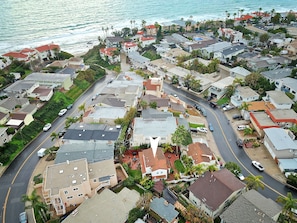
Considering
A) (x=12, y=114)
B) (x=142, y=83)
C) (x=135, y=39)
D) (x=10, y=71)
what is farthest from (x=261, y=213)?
(x=135, y=39)

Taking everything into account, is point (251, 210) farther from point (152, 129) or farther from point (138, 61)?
point (138, 61)

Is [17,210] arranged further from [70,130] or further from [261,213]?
[261,213]

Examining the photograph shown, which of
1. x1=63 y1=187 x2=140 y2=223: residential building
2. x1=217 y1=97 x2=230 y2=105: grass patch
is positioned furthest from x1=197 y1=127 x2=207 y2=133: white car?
x1=63 y1=187 x2=140 y2=223: residential building

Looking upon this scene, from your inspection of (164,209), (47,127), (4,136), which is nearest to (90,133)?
(47,127)

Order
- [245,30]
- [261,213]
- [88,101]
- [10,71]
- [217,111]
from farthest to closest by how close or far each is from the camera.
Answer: [245,30] → [10,71] → [88,101] → [217,111] → [261,213]

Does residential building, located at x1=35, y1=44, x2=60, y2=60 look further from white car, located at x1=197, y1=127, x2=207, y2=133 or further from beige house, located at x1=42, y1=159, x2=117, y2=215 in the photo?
white car, located at x1=197, y1=127, x2=207, y2=133

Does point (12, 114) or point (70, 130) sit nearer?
point (70, 130)
